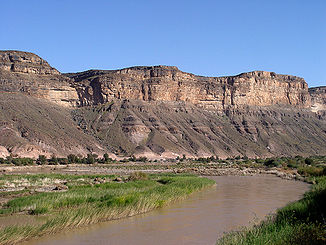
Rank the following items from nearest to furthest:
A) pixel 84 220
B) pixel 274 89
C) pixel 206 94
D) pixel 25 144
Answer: pixel 84 220 < pixel 25 144 < pixel 206 94 < pixel 274 89

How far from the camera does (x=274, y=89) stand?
5022 inches

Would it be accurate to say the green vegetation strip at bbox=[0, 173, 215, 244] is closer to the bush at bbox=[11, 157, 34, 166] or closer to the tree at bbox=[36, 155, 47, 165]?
the bush at bbox=[11, 157, 34, 166]

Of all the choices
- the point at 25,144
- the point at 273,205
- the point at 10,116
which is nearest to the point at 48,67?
the point at 10,116

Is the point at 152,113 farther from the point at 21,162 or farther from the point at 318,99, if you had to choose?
the point at 318,99

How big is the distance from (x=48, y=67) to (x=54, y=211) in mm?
95931

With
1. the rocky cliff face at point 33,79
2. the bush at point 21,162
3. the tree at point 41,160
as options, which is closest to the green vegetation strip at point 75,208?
the bush at point 21,162

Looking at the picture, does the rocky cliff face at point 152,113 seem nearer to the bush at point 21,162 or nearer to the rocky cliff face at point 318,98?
the rocky cliff face at point 318,98

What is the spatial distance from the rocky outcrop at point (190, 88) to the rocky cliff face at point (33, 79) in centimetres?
505

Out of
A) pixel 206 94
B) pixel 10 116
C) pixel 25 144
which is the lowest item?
pixel 25 144

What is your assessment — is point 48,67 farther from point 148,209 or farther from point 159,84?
point 148,209

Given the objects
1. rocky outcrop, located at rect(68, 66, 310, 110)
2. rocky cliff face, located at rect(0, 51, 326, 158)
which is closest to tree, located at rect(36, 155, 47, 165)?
rocky cliff face, located at rect(0, 51, 326, 158)

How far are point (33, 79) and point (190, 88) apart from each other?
4674cm

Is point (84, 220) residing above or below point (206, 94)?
below

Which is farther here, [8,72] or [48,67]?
[48,67]
